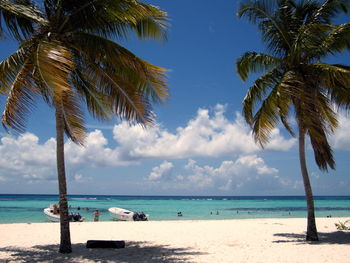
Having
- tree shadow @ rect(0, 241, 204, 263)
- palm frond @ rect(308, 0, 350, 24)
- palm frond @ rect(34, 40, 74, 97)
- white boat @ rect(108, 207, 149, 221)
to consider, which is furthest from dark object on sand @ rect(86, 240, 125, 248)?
white boat @ rect(108, 207, 149, 221)

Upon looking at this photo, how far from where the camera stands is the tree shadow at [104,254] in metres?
8.67

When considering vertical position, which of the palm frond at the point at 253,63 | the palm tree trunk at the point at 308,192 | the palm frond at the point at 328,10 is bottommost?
the palm tree trunk at the point at 308,192

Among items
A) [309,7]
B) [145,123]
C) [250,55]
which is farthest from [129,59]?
[309,7]

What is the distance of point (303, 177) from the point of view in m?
11.5

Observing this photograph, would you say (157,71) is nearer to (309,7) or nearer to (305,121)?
(305,121)

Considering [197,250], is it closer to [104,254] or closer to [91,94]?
[104,254]

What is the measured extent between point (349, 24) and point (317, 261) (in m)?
7.01

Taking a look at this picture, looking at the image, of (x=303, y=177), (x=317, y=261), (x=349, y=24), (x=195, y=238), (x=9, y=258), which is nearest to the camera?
(x=317, y=261)

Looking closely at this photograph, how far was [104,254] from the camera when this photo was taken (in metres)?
9.46

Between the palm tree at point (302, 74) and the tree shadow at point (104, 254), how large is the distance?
5069mm

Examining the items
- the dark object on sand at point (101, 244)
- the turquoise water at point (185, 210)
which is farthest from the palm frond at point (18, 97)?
the turquoise water at point (185, 210)

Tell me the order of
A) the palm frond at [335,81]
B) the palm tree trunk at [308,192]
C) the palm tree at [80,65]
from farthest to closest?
the palm tree trunk at [308,192]
the palm frond at [335,81]
the palm tree at [80,65]

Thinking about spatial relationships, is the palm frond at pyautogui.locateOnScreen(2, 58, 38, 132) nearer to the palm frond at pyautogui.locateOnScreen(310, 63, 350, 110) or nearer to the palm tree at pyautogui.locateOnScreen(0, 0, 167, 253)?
the palm tree at pyautogui.locateOnScreen(0, 0, 167, 253)

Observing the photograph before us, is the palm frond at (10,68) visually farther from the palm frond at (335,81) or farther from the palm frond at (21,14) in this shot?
the palm frond at (335,81)
